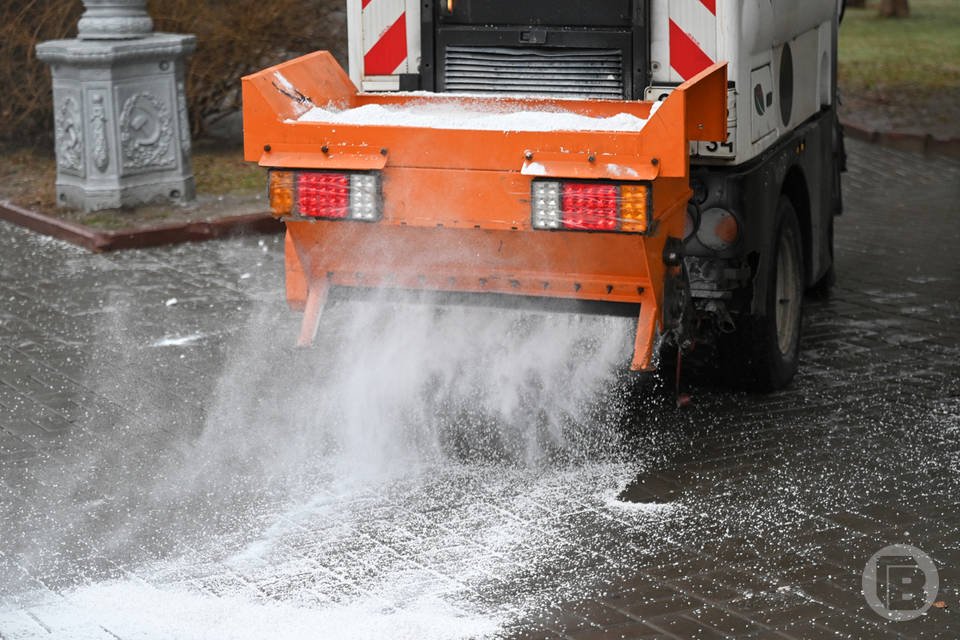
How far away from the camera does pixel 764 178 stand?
20.0ft

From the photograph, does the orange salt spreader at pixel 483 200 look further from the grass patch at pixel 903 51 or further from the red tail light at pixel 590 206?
the grass patch at pixel 903 51

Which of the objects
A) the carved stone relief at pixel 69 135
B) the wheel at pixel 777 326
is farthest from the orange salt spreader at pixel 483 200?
the carved stone relief at pixel 69 135

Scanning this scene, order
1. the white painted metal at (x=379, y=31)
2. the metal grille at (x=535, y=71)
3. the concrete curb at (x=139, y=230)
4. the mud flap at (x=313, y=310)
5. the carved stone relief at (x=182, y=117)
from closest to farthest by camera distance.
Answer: the mud flap at (x=313, y=310) → the metal grille at (x=535, y=71) → the white painted metal at (x=379, y=31) → the concrete curb at (x=139, y=230) → the carved stone relief at (x=182, y=117)

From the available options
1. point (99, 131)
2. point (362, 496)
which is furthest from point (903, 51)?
point (362, 496)

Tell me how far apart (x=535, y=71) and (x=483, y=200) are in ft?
4.08

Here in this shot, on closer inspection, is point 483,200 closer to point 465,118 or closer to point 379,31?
point 465,118

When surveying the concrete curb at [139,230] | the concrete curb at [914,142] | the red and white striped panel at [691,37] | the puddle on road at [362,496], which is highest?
the red and white striped panel at [691,37]

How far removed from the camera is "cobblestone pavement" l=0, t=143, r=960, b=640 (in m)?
4.46

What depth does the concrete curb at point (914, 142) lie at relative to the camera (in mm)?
13359

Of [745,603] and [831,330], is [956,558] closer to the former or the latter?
[745,603]

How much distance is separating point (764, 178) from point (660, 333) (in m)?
1.03

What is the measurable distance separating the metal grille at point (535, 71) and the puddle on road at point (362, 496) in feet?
3.36

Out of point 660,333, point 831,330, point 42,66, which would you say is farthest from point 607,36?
point 42,66

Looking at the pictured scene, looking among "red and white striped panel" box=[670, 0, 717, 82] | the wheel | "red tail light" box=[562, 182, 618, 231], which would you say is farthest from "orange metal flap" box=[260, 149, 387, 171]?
the wheel
